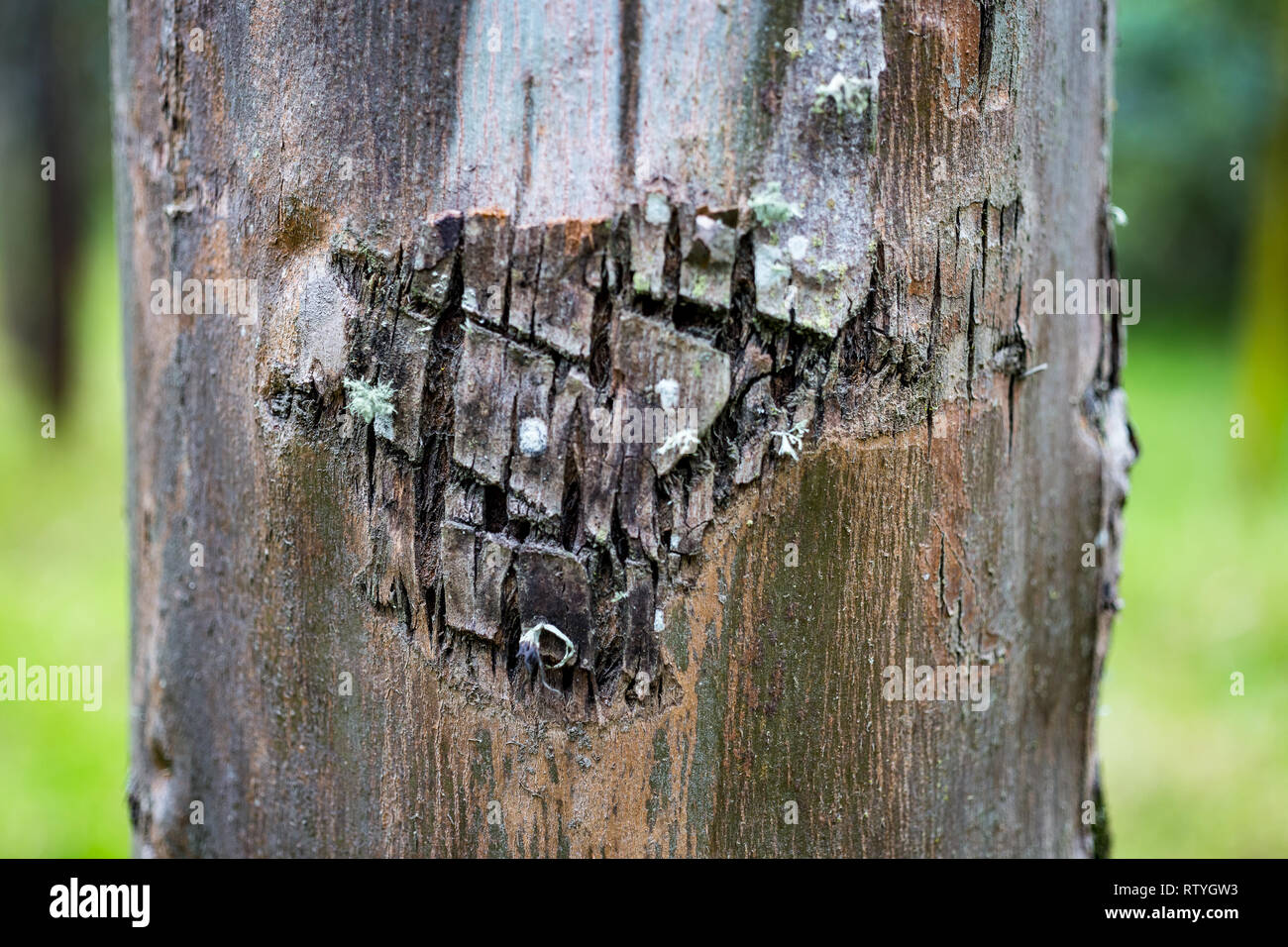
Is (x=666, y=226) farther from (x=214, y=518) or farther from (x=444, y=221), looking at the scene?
(x=214, y=518)

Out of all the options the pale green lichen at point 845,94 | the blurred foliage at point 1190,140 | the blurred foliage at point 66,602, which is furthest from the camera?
the blurred foliage at point 1190,140

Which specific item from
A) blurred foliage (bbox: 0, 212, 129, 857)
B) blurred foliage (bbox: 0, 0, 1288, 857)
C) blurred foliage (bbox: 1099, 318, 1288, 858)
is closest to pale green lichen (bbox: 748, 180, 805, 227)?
blurred foliage (bbox: 1099, 318, 1288, 858)

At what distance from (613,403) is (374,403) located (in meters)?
0.28

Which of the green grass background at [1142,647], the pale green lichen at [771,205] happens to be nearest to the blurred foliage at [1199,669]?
the green grass background at [1142,647]

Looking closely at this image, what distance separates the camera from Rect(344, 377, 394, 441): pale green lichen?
45.1 inches

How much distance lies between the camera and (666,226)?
1071 mm

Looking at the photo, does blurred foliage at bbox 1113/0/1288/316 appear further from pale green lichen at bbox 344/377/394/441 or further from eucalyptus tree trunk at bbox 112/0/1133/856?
pale green lichen at bbox 344/377/394/441

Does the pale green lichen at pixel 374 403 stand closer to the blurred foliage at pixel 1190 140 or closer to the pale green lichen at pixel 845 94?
the pale green lichen at pixel 845 94

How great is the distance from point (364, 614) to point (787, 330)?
59cm

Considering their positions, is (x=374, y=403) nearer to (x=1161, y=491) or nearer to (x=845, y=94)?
(x=845, y=94)

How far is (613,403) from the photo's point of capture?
110cm

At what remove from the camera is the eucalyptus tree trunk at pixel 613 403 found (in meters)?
1.07

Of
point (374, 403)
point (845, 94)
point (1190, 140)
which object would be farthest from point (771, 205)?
point (1190, 140)
